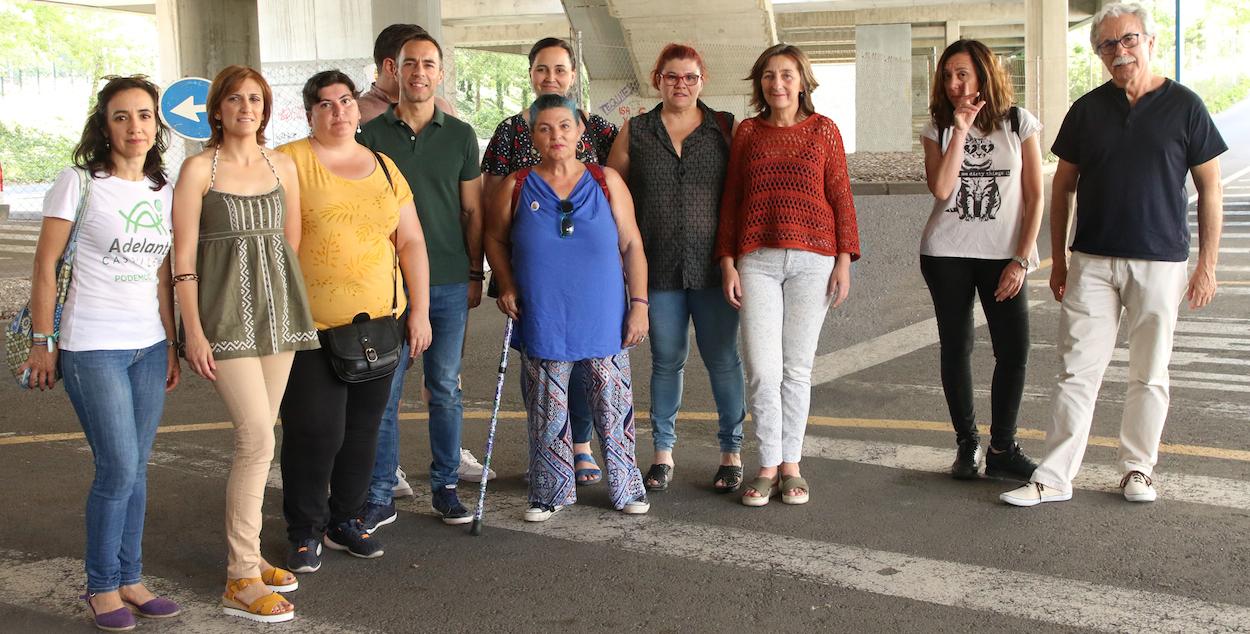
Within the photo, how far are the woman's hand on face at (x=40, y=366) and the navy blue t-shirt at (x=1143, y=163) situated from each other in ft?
13.3

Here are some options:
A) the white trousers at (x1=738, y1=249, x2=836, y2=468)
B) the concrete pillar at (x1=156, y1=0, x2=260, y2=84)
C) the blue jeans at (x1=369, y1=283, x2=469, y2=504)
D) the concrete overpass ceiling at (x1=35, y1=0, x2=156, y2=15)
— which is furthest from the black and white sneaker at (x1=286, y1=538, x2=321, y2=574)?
the concrete overpass ceiling at (x1=35, y1=0, x2=156, y2=15)

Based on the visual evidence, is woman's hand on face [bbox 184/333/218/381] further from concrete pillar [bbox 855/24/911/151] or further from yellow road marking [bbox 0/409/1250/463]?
concrete pillar [bbox 855/24/911/151]

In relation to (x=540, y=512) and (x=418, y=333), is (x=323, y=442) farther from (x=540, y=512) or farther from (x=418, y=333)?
(x=540, y=512)

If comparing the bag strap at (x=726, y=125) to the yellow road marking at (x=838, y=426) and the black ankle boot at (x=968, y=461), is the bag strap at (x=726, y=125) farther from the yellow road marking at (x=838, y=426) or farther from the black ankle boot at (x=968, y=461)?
the yellow road marking at (x=838, y=426)

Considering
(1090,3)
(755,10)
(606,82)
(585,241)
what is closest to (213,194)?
(585,241)

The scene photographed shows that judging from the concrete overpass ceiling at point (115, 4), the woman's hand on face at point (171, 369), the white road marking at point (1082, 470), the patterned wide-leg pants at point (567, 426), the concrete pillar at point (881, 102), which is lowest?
the white road marking at point (1082, 470)

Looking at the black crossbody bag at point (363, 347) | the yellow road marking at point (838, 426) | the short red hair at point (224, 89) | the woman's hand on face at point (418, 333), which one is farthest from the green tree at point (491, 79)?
the short red hair at point (224, 89)

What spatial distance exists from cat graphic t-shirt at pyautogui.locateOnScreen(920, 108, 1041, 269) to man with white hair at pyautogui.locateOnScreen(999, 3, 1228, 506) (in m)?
0.18

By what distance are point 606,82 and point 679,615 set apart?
2424cm

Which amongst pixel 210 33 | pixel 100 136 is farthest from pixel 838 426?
pixel 210 33

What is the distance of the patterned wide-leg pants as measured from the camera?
5.18m

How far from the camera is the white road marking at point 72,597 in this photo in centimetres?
Answer: 409

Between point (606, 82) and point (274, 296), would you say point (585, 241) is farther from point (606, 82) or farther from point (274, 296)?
point (606, 82)

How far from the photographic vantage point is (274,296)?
412 cm
